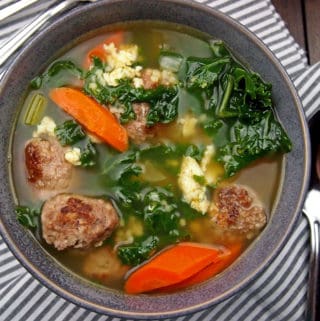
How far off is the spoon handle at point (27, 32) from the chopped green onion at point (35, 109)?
0.30 meters

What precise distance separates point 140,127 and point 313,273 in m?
1.08

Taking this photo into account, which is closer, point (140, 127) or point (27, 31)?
point (140, 127)

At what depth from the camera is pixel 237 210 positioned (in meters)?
2.76

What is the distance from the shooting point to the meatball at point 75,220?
2.69m

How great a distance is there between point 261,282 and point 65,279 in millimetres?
931

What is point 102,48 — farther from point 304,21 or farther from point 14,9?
point 304,21

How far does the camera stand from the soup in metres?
2.78

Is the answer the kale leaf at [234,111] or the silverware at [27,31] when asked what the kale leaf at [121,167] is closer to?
the kale leaf at [234,111]

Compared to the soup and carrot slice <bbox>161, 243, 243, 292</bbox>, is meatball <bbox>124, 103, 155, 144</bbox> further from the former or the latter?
carrot slice <bbox>161, 243, 243, 292</bbox>

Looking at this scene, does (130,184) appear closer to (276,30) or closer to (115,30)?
(115,30)

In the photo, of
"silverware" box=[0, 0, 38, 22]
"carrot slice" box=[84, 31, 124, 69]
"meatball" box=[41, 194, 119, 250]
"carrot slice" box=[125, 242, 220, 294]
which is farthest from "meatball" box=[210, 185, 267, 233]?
"silverware" box=[0, 0, 38, 22]

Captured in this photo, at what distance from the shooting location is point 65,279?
2.78m

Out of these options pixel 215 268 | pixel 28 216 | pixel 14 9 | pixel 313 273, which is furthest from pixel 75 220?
pixel 313 273

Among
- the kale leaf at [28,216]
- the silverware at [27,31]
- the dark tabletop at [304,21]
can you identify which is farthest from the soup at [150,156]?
the dark tabletop at [304,21]
